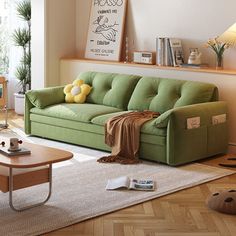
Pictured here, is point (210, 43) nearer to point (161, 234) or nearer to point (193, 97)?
point (193, 97)

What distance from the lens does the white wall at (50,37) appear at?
7.72 m

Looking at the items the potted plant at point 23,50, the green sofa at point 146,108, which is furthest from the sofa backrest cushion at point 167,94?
the potted plant at point 23,50

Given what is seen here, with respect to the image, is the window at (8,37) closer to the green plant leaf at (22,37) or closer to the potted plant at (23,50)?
the potted plant at (23,50)

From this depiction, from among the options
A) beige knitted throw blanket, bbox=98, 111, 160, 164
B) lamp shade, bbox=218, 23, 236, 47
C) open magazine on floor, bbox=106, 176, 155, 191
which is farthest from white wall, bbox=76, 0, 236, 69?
open magazine on floor, bbox=106, 176, 155, 191

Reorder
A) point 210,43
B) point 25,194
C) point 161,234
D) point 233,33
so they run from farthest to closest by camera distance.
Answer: point 210,43 < point 233,33 < point 25,194 < point 161,234

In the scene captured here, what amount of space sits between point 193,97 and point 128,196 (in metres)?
1.72

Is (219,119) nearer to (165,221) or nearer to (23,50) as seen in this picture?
(165,221)

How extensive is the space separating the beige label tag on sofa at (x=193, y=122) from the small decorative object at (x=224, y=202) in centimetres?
126

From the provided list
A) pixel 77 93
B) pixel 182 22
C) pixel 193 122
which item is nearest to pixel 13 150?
pixel 193 122

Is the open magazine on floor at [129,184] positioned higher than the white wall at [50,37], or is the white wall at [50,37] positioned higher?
the white wall at [50,37]

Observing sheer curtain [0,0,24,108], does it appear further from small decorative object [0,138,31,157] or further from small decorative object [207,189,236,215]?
small decorative object [207,189,236,215]

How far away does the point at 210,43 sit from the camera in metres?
6.55

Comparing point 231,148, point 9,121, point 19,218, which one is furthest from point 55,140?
point 19,218

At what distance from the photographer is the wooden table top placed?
4.15 m
